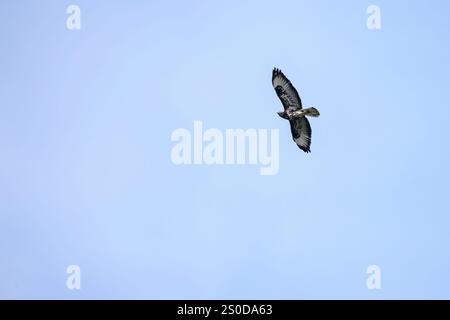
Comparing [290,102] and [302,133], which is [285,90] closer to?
[290,102]

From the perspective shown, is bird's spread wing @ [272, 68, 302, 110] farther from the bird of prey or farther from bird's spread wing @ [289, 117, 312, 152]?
bird's spread wing @ [289, 117, 312, 152]

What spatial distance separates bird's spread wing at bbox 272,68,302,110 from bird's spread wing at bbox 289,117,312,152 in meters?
0.69

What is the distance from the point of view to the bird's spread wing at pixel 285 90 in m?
27.0

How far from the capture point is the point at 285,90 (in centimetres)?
2712

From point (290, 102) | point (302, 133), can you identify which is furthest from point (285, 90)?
point (302, 133)

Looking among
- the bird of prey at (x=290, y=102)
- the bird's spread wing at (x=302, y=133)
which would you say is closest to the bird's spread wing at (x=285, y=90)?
the bird of prey at (x=290, y=102)

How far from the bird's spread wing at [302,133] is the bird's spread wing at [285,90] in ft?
2.26

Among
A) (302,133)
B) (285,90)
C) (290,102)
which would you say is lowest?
(302,133)

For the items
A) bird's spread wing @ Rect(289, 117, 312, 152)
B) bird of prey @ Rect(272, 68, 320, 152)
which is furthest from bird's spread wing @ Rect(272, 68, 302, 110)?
bird's spread wing @ Rect(289, 117, 312, 152)

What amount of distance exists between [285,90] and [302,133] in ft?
5.81

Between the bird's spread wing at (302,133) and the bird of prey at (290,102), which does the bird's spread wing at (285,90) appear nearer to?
the bird of prey at (290,102)
